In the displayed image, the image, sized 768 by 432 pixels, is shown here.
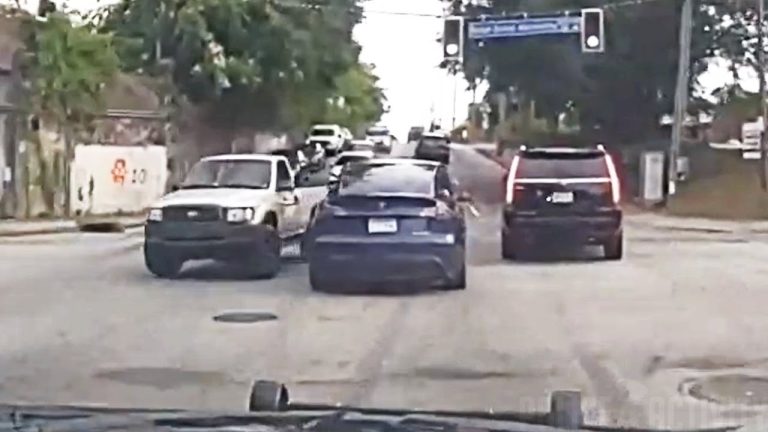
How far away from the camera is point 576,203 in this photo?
74.5ft

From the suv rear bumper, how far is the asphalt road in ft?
1.50

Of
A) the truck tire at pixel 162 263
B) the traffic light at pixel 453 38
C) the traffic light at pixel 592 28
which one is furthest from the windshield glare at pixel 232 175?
the traffic light at pixel 592 28

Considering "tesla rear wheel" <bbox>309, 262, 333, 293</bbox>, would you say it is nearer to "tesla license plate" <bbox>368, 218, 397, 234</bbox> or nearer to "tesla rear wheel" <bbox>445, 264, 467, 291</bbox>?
"tesla license plate" <bbox>368, 218, 397, 234</bbox>

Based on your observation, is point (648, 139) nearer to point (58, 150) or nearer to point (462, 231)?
point (58, 150)

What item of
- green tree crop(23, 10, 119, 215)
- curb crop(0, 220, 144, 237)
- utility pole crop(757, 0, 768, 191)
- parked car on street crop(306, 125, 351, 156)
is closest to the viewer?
curb crop(0, 220, 144, 237)

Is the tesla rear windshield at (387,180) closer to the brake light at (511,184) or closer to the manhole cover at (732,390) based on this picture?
the brake light at (511,184)

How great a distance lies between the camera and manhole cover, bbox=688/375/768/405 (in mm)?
10951

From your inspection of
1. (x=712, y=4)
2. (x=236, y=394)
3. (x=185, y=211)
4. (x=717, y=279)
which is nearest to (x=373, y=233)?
(x=185, y=211)

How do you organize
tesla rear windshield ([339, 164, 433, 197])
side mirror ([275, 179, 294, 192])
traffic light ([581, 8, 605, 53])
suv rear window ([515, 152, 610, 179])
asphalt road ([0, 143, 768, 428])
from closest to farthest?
asphalt road ([0, 143, 768, 428]), tesla rear windshield ([339, 164, 433, 197]), side mirror ([275, 179, 294, 192]), suv rear window ([515, 152, 610, 179]), traffic light ([581, 8, 605, 53])

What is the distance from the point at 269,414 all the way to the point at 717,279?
617 inches

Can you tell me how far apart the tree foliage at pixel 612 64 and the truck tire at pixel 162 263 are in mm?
27939

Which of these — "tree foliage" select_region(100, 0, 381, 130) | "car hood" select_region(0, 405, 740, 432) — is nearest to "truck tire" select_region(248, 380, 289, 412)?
"car hood" select_region(0, 405, 740, 432)

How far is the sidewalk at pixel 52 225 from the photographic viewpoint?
3055cm

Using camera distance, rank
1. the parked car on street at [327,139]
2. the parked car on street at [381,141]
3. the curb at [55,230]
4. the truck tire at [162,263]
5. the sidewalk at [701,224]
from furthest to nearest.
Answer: the parked car on street at [381,141]
the parked car on street at [327,139]
the sidewalk at [701,224]
the curb at [55,230]
the truck tire at [162,263]
